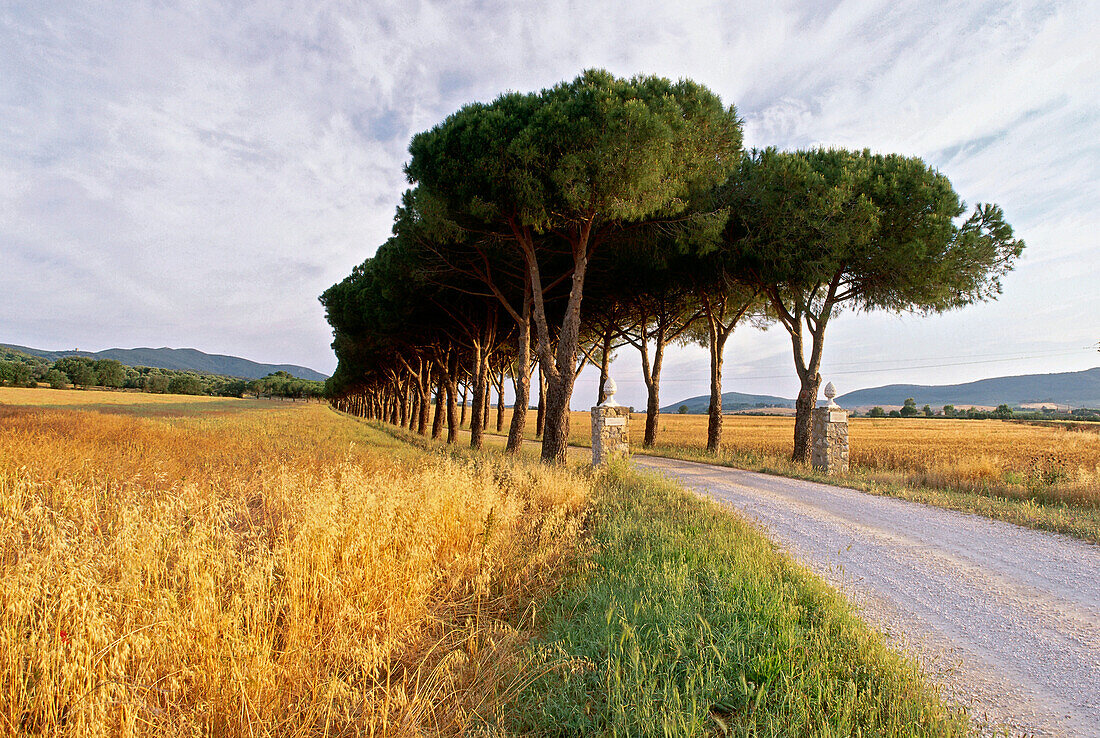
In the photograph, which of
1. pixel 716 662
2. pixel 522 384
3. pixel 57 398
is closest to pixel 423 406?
pixel 522 384

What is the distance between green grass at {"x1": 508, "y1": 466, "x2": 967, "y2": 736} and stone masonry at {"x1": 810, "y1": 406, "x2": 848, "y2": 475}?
31.9 ft

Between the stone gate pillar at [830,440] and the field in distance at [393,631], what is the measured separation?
945cm

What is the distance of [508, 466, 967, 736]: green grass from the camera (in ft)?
8.80

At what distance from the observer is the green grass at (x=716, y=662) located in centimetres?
268

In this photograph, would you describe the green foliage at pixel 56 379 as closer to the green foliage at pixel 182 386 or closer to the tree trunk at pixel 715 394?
the green foliage at pixel 182 386

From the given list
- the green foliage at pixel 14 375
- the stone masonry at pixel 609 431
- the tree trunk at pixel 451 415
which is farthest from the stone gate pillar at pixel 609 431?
the green foliage at pixel 14 375

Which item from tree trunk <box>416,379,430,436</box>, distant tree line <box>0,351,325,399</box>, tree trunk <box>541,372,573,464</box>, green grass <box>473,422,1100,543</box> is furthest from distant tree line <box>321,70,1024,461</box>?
distant tree line <box>0,351,325,399</box>

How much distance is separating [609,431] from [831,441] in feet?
20.5

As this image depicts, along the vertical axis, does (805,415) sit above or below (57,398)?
above

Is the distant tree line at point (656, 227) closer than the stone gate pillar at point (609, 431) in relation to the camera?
Yes

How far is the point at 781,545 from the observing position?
6.23 meters

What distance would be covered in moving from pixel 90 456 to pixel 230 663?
19.6 feet

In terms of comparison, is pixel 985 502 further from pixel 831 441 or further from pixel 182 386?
pixel 182 386

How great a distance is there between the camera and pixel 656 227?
13.4m
